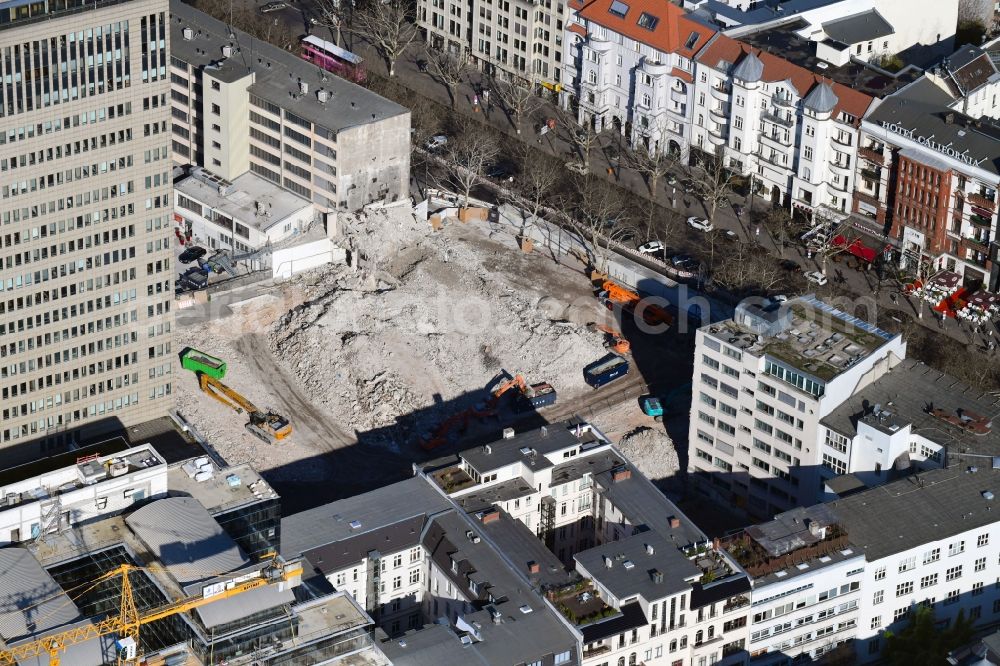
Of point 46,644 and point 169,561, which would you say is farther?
point 169,561

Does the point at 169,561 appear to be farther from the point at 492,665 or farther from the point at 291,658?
the point at 492,665

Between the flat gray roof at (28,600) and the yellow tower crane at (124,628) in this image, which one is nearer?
the yellow tower crane at (124,628)

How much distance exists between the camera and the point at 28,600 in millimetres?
193500

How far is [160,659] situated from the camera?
190 metres

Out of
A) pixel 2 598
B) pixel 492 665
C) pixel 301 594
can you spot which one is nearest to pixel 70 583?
pixel 2 598

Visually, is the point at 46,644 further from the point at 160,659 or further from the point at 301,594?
the point at 301,594

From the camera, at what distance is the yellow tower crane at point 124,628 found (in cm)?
18712

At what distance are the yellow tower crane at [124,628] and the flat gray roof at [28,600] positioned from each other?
90.8 inches

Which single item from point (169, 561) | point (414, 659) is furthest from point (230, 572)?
point (414, 659)

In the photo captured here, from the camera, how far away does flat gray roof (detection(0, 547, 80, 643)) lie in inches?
7500

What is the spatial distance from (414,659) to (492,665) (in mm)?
7162

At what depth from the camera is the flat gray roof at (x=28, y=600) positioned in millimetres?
190500

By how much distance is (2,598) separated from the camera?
193 metres

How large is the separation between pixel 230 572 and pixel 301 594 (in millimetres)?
6795
